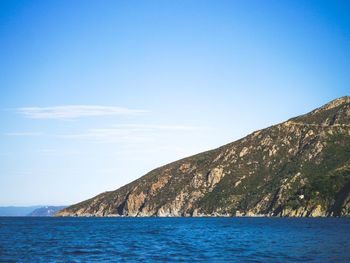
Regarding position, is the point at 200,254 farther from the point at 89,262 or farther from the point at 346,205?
the point at 346,205

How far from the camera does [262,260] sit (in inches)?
1983

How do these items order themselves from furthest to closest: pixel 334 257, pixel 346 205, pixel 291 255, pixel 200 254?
pixel 346 205 < pixel 200 254 < pixel 291 255 < pixel 334 257

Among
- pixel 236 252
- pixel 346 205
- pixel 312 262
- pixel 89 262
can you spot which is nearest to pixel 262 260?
pixel 312 262

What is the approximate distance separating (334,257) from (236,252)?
1345 cm

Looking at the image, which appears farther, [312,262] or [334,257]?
[334,257]

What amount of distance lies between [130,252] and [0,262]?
16815 mm

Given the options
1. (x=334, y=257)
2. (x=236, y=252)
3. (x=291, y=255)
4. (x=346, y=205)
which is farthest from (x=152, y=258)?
(x=346, y=205)

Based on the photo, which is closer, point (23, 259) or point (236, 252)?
point (23, 259)

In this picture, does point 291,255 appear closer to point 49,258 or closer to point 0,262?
point 49,258

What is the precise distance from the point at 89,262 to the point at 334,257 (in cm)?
2609

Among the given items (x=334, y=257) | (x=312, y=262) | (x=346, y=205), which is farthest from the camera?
(x=346, y=205)

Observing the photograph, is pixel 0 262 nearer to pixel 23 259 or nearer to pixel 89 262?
pixel 23 259

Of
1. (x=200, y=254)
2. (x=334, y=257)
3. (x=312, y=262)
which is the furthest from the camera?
→ (x=200, y=254)

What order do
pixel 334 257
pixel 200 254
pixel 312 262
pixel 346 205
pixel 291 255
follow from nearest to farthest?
pixel 312 262
pixel 334 257
pixel 291 255
pixel 200 254
pixel 346 205
